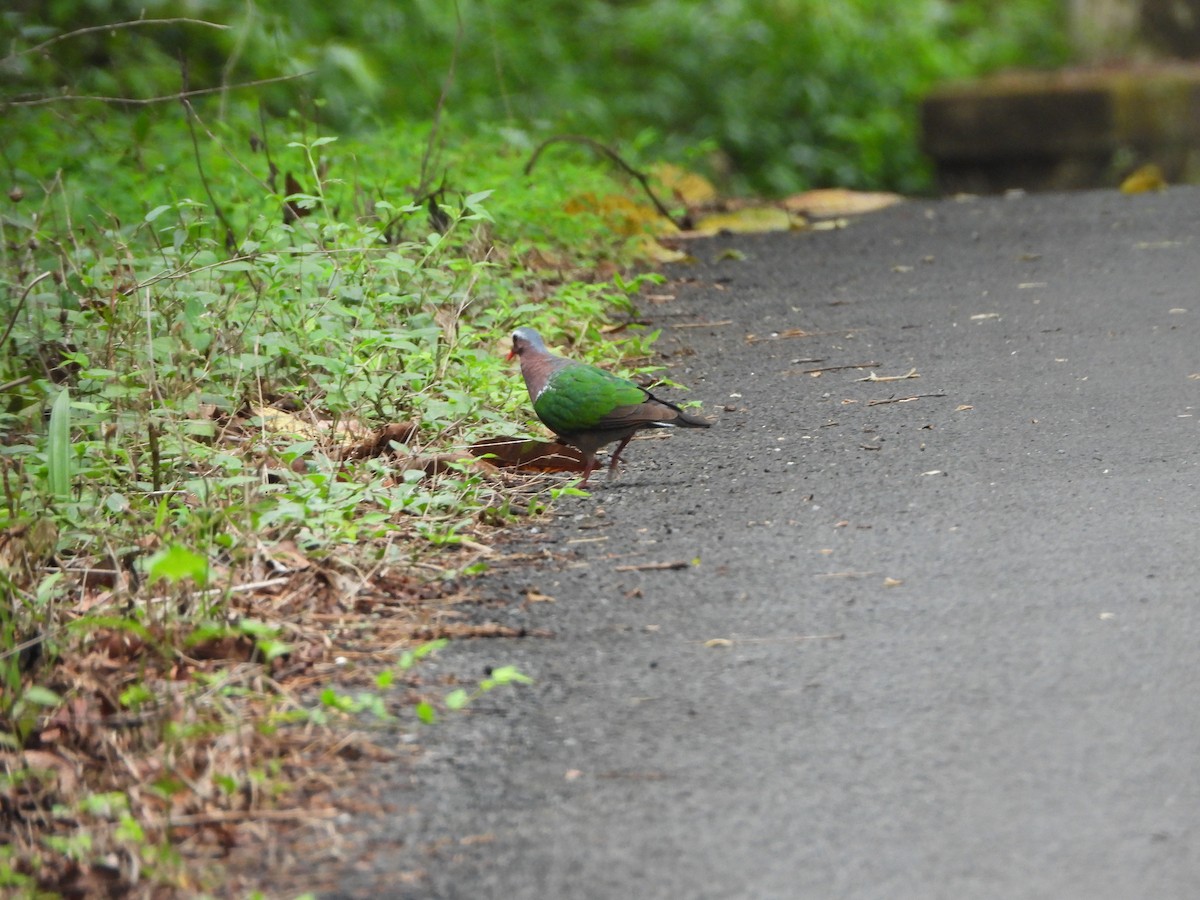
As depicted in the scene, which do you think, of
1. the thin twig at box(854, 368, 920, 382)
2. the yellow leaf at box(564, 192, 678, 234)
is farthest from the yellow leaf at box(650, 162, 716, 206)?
the thin twig at box(854, 368, 920, 382)

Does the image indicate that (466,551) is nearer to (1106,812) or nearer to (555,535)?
(555,535)

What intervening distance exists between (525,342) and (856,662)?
5.46ft

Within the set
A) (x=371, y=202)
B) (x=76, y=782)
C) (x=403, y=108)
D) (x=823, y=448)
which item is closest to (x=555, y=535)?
(x=823, y=448)

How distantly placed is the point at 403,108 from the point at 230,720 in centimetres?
1082

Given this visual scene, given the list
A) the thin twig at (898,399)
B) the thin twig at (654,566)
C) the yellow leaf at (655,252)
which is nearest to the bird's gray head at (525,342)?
the thin twig at (654,566)

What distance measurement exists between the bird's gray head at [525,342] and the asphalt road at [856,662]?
47 centimetres

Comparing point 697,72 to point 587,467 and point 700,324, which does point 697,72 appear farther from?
point 587,467

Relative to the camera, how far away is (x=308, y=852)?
232 centimetres

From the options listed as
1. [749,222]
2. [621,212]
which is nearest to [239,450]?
[621,212]

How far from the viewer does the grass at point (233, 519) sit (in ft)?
8.38

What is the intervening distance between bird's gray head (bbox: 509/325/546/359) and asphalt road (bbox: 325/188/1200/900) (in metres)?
0.47

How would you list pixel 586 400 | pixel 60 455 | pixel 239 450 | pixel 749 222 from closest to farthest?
1. pixel 60 455
2. pixel 586 400
3. pixel 239 450
4. pixel 749 222

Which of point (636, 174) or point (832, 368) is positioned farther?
point (636, 174)

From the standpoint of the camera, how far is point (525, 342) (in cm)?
413
